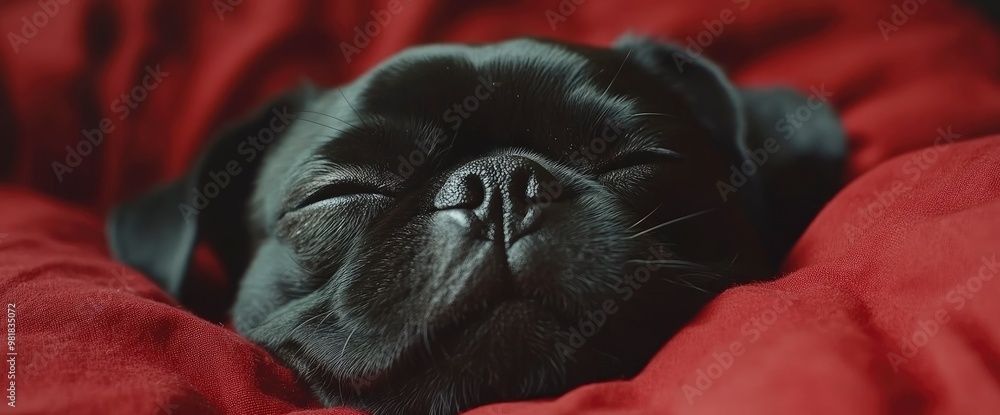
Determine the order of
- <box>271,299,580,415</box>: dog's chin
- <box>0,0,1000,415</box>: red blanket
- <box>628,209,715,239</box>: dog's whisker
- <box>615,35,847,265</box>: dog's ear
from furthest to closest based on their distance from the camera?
<box>615,35,847,265</box>: dog's ear → <box>628,209,715,239</box>: dog's whisker → <box>271,299,580,415</box>: dog's chin → <box>0,0,1000,415</box>: red blanket

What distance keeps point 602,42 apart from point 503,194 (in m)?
A: 1.02

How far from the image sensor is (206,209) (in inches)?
59.0

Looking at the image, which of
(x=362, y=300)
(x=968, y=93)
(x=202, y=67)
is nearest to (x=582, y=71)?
(x=362, y=300)

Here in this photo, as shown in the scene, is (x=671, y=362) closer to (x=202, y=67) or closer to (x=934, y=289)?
(x=934, y=289)

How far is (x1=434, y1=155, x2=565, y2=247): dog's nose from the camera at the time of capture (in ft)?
3.09

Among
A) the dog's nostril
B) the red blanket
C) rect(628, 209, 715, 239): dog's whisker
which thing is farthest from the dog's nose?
the red blanket

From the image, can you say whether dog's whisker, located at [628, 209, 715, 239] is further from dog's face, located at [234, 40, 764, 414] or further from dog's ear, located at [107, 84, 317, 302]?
dog's ear, located at [107, 84, 317, 302]

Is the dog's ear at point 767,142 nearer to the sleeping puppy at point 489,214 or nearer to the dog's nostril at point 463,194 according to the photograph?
the sleeping puppy at point 489,214

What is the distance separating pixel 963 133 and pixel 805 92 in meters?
0.33

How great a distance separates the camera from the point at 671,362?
0.79m

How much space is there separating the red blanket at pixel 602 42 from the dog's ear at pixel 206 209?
91 mm

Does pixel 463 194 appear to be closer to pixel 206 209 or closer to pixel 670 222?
pixel 670 222

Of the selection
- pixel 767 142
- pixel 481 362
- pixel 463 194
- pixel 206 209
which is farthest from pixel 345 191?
pixel 767 142

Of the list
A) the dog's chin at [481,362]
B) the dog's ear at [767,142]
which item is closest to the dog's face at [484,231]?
the dog's chin at [481,362]
